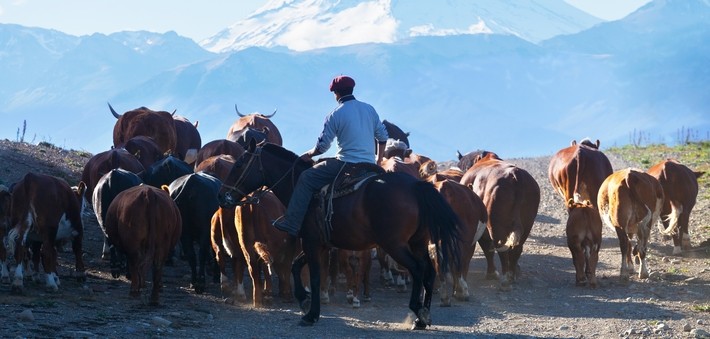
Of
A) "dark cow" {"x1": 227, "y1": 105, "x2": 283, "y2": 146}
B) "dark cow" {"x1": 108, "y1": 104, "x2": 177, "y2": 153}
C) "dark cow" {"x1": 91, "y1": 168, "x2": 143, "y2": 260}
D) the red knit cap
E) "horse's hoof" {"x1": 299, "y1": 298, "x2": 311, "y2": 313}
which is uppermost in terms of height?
"dark cow" {"x1": 227, "y1": 105, "x2": 283, "y2": 146}

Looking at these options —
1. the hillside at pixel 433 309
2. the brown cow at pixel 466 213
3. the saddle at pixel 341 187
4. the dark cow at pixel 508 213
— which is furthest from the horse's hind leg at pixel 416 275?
the dark cow at pixel 508 213

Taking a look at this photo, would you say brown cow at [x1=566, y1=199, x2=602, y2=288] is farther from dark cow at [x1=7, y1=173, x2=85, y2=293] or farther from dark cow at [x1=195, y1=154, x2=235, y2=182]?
dark cow at [x1=7, y1=173, x2=85, y2=293]

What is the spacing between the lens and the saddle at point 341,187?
12.8m

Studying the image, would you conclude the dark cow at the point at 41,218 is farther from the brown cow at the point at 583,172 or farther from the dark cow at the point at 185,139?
the dark cow at the point at 185,139

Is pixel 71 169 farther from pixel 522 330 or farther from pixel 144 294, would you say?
pixel 522 330

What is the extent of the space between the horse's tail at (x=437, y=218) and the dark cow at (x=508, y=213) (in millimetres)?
4631

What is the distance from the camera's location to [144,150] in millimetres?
22266

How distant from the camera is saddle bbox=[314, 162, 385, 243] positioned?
12.8m

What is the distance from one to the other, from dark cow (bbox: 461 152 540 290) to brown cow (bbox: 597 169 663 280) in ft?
3.80

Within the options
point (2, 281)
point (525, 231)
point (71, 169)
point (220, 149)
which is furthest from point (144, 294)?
point (71, 169)

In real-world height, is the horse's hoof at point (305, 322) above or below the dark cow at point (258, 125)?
below

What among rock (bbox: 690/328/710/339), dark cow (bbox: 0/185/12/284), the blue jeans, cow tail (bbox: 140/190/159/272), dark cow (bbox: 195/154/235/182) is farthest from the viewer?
dark cow (bbox: 195/154/235/182)

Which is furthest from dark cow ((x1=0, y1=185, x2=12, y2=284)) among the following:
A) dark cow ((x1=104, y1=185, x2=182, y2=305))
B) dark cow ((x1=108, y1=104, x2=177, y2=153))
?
dark cow ((x1=108, y1=104, x2=177, y2=153))

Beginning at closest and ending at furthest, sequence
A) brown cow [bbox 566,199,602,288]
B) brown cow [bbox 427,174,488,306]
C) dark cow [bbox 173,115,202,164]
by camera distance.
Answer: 1. brown cow [bbox 427,174,488,306]
2. brown cow [bbox 566,199,602,288]
3. dark cow [bbox 173,115,202,164]
